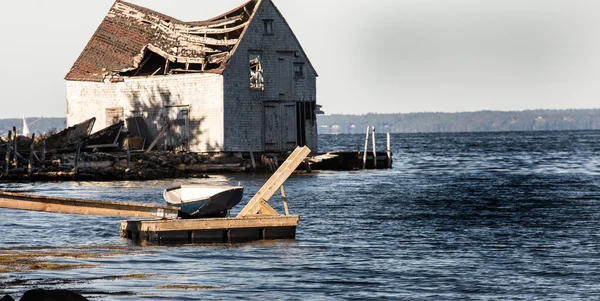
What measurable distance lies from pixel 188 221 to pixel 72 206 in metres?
2.61

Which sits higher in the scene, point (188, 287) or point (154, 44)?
point (154, 44)

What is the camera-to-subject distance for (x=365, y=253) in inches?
923

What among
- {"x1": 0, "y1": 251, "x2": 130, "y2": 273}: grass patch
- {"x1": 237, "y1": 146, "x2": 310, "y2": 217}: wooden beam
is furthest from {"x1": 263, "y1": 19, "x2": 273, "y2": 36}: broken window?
{"x1": 0, "y1": 251, "x2": 130, "y2": 273}: grass patch

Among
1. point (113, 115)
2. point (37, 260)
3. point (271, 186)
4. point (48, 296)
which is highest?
point (113, 115)

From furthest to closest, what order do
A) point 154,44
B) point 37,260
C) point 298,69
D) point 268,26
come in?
point 154,44 → point 298,69 → point 268,26 → point 37,260

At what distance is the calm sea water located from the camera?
59.6ft

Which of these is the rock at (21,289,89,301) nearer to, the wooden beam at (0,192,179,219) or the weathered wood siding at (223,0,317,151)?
the wooden beam at (0,192,179,219)

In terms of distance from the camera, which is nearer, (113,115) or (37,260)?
(37,260)

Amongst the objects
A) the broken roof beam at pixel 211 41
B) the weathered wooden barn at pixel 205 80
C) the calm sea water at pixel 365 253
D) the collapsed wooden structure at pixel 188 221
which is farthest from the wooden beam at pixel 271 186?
the broken roof beam at pixel 211 41

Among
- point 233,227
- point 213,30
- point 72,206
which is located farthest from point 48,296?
point 213,30

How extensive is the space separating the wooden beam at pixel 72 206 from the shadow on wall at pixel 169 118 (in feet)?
98.5

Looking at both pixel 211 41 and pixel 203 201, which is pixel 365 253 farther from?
pixel 211 41

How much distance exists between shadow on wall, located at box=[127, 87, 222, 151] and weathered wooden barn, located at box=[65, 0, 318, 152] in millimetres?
53

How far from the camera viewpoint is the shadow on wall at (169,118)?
2169 inches
